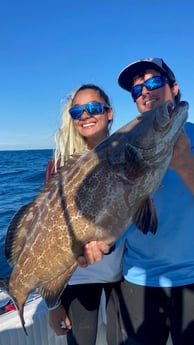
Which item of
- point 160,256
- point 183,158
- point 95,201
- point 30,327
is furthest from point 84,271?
point 183,158

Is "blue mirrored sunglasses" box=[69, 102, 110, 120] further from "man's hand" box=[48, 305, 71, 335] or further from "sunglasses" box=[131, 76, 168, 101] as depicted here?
"man's hand" box=[48, 305, 71, 335]

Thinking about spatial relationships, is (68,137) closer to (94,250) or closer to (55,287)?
(94,250)

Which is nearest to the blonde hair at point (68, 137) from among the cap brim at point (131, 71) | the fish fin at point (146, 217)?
the cap brim at point (131, 71)

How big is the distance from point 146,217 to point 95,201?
364 millimetres

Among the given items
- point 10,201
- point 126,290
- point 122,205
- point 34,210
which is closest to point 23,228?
point 34,210

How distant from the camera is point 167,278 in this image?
2.67m

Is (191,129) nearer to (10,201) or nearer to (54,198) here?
(54,198)

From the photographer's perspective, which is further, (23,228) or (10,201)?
(10,201)

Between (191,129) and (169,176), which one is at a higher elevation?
(191,129)

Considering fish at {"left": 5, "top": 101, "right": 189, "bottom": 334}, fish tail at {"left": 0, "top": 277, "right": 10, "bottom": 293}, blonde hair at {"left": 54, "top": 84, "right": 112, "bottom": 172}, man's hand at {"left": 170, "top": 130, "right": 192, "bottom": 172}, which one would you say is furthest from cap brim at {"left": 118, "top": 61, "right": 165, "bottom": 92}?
fish tail at {"left": 0, "top": 277, "right": 10, "bottom": 293}

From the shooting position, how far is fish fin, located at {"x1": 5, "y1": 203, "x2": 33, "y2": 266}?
256cm

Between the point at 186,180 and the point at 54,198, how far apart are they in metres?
0.94

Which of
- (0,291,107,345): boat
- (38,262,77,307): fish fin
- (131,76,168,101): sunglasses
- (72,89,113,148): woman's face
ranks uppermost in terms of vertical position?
(131,76,168,101): sunglasses

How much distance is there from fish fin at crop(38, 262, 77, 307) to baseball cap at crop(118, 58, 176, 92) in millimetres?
1632
